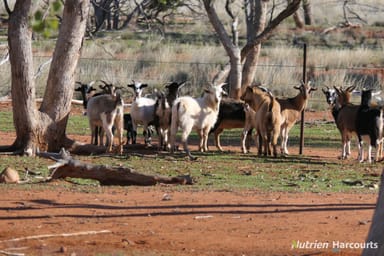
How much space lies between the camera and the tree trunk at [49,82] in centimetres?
1847

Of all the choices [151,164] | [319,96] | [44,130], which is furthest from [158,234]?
[319,96]

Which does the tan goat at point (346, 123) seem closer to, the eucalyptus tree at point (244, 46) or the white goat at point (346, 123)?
the white goat at point (346, 123)

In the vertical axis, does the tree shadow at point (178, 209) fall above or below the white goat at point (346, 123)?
above

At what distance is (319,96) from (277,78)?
1.96m

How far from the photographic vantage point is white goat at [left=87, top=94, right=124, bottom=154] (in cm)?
2064

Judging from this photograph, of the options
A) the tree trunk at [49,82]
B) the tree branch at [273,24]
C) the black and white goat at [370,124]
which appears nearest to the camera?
the tree trunk at [49,82]

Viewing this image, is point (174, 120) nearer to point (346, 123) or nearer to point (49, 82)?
point (49, 82)

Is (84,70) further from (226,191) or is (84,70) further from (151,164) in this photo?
(226,191)

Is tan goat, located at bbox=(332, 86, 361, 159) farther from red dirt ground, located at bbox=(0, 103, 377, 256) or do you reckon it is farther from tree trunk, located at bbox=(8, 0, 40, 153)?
red dirt ground, located at bbox=(0, 103, 377, 256)

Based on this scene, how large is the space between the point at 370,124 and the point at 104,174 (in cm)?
790

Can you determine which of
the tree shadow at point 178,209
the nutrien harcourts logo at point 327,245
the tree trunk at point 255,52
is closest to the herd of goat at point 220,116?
the tree trunk at point 255,52

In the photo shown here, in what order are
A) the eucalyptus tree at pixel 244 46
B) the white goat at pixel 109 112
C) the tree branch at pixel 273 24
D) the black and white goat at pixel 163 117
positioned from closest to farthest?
the white goat at pixel 109 112 < the black and white goat at pixel 163 117 < the tree branch at pixel 273 24 < the eucalyptus tree at pixel 244 46

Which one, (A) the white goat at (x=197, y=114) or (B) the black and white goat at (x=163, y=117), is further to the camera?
A: (B) the black and white goat at (x=163, y=117)

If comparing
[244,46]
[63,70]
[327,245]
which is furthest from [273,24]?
[327,245]
